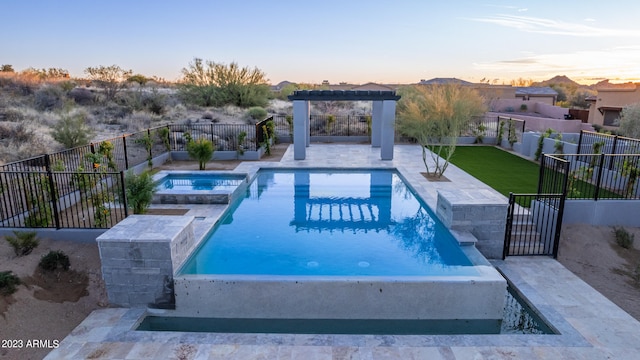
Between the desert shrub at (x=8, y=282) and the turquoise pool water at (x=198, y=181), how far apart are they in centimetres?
540

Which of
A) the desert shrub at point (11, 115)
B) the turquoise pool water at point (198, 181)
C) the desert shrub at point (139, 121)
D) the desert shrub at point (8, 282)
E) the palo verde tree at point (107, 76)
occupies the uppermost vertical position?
the palo verde tree at point (107, 76)

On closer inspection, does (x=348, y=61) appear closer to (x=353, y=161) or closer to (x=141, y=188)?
(x=353, y=161)

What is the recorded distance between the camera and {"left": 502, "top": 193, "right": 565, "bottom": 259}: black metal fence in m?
7.29

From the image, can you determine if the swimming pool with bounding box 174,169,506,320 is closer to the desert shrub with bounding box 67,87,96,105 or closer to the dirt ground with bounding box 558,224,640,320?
the dirt ground with bounding box 558,224,640,320

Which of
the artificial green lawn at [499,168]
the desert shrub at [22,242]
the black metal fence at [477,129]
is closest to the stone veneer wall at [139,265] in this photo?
the desert shrub at [22,242]

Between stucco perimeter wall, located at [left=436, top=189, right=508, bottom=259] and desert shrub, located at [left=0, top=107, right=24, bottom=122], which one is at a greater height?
desert shrub, located at [left=0, top=107, right=24, bottom=122]

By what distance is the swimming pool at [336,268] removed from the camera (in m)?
5.52

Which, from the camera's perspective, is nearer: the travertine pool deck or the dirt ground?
the travertine pool deck

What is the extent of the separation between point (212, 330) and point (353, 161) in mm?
10619

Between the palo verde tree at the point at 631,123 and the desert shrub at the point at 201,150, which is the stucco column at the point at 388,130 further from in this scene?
the palo verde tree at the point at 631,123

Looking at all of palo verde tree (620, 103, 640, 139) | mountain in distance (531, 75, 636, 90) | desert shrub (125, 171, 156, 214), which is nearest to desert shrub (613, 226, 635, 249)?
→ desert shrub (125, 171, 156, 214)

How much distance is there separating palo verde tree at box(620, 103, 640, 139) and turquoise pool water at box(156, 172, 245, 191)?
20516 millimetres

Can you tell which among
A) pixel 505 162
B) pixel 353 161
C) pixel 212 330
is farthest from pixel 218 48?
pixel 212 330

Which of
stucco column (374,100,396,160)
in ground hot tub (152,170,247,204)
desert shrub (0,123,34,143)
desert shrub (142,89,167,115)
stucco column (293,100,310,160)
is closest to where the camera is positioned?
in ground hot tub (152,170,247,204)
